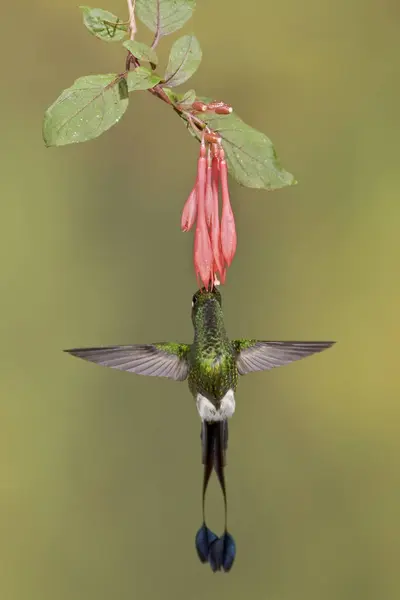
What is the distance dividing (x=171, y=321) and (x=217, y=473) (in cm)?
110

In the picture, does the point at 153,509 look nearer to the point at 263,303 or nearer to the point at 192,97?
the point at 263,303

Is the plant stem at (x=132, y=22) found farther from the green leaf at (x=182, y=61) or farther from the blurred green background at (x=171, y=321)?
the blurred green background at (x=171, y=321)

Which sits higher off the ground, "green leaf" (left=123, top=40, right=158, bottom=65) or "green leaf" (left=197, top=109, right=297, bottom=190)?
"green leaf" (left=123, top=40, right=158, bottom=65)

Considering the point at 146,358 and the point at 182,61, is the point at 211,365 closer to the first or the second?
the point at 146,358

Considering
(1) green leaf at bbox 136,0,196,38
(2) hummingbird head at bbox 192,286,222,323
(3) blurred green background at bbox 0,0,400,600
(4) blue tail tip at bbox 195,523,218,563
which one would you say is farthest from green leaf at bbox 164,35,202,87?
(3) blurred green background at bbox 0,0,400,600

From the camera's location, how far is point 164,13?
0.79 meters

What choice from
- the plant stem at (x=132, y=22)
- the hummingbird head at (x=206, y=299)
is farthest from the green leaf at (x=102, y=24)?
the hummingbird head at (x=206, y=299)

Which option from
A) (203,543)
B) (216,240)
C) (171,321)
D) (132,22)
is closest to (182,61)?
(132,22)

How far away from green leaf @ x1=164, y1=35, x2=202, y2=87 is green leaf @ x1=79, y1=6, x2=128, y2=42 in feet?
0.16

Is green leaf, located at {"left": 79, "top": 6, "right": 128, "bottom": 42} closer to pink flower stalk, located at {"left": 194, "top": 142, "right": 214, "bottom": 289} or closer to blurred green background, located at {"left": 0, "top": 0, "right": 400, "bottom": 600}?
pink flower stalk, located at {"left": 194, "top": 142, "right": 214, "bottom": 289}

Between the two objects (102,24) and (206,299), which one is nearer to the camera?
(102,24)

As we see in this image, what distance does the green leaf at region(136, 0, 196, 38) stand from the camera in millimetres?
788

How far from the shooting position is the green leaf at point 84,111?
0.70 meters

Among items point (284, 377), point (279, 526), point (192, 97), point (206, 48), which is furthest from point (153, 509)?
point (192, 97)
